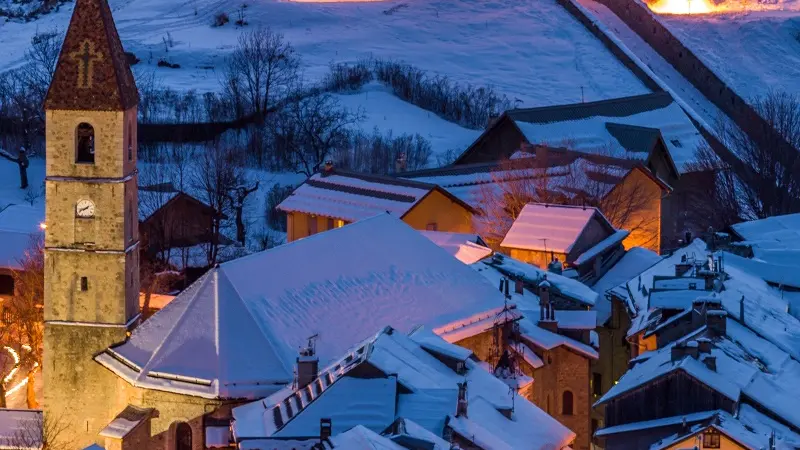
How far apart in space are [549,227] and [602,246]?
71.4 inches

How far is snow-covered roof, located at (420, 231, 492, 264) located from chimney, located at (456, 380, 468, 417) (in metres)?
18.5

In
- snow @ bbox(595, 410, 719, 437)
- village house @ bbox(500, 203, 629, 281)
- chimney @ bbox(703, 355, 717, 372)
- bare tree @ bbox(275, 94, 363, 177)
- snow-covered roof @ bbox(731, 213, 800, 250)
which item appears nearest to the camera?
snow @ bbox(595, 410, 719, 437)

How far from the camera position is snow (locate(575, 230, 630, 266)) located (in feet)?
223

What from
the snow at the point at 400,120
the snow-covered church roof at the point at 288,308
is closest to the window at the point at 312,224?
the snow at the point at 400,120

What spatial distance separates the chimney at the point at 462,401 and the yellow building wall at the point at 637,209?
3323cm

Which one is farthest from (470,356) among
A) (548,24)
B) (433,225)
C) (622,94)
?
(548,24)

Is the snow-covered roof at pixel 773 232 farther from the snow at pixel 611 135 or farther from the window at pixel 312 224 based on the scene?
the window at pixel 312 224

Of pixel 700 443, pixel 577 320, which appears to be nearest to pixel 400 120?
pixel 577 320

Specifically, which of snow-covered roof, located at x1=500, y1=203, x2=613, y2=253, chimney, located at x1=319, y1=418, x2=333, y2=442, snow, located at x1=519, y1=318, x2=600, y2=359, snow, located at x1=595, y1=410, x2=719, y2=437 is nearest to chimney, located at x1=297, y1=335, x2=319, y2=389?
chimney, located at x1=319, y1=418, x2=333, y2=442

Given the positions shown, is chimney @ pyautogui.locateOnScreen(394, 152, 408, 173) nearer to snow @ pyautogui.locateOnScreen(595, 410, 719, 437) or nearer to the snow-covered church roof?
the snow-covered church roof

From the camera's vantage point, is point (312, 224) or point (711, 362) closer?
point (711, 362)

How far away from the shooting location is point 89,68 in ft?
175

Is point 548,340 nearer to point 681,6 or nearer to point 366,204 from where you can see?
point 366,204

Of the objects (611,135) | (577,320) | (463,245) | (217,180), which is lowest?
(217,180)
